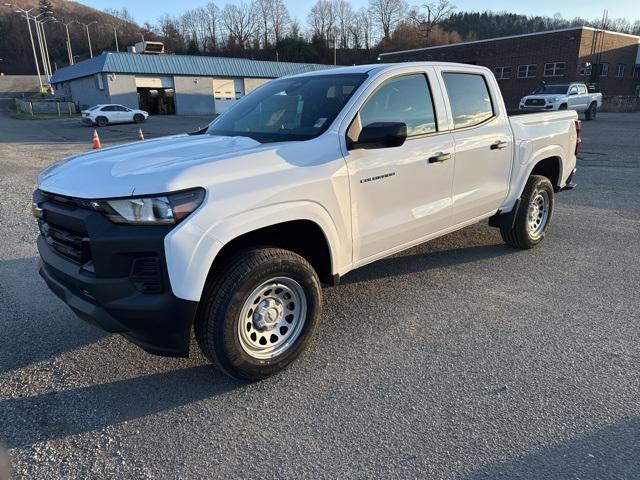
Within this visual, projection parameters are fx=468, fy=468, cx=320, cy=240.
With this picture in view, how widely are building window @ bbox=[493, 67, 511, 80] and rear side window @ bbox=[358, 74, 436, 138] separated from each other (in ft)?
161

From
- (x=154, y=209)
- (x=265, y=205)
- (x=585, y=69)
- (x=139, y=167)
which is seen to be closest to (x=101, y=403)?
(x=154, y=209)

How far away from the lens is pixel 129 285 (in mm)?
2631

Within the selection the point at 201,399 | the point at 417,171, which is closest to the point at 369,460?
the point at 201,399

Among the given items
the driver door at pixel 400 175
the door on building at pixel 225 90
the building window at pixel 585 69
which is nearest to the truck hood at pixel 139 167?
the driver door at pixel 400 175

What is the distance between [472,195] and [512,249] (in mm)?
1471

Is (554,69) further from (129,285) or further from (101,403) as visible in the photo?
(101,403)

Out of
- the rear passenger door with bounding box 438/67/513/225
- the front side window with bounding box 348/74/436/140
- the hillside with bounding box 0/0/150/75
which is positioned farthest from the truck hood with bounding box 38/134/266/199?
the hillside with bounding box 0/0/150/75

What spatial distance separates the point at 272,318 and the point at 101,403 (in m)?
1.18

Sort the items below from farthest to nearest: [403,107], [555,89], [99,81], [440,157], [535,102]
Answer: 1. [99,81]
2. [555,89]
3. [535,102]
4. [440,157]
5. [403,107]

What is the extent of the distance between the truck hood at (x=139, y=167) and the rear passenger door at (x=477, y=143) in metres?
2.00

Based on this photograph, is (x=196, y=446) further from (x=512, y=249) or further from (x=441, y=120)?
(x=512, y=249)

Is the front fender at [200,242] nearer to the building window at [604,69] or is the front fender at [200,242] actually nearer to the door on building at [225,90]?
the door on building at [225,90]

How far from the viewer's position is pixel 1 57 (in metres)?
118

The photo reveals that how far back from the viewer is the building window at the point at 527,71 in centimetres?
4516
